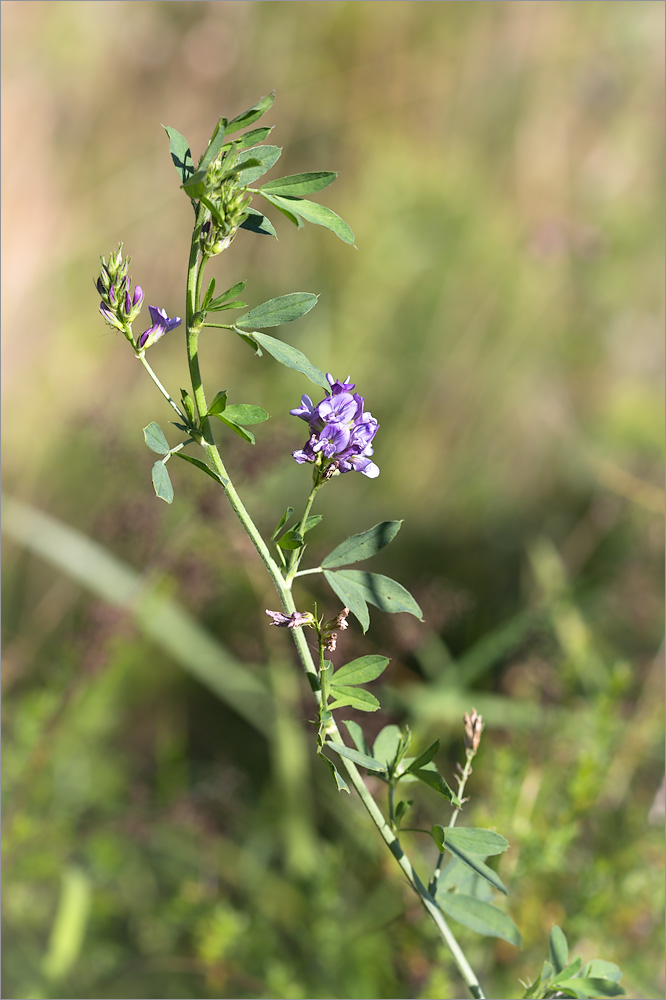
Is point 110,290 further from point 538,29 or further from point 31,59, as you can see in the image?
point 538,29

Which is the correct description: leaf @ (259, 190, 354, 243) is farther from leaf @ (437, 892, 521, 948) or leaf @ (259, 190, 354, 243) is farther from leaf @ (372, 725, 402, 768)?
Result: leaf @ (437, 892, 521, 948)

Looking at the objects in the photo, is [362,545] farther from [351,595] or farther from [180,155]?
[180,155]

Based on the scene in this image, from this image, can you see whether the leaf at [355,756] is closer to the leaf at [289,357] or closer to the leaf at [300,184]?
the leaf at [289,357]

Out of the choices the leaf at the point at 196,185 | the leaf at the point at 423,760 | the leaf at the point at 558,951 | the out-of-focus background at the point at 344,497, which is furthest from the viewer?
the out-of-focus background at the point at 344,497

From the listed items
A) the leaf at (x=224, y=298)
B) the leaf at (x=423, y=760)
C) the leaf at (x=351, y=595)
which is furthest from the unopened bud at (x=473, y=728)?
the leaf at (x=224, y=298)

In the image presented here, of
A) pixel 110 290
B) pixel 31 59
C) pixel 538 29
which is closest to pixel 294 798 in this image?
pixel 110 290

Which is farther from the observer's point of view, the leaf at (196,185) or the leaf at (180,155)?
the leaf at (180,155)

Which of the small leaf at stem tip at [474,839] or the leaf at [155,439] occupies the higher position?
the leaf at [155,439]
